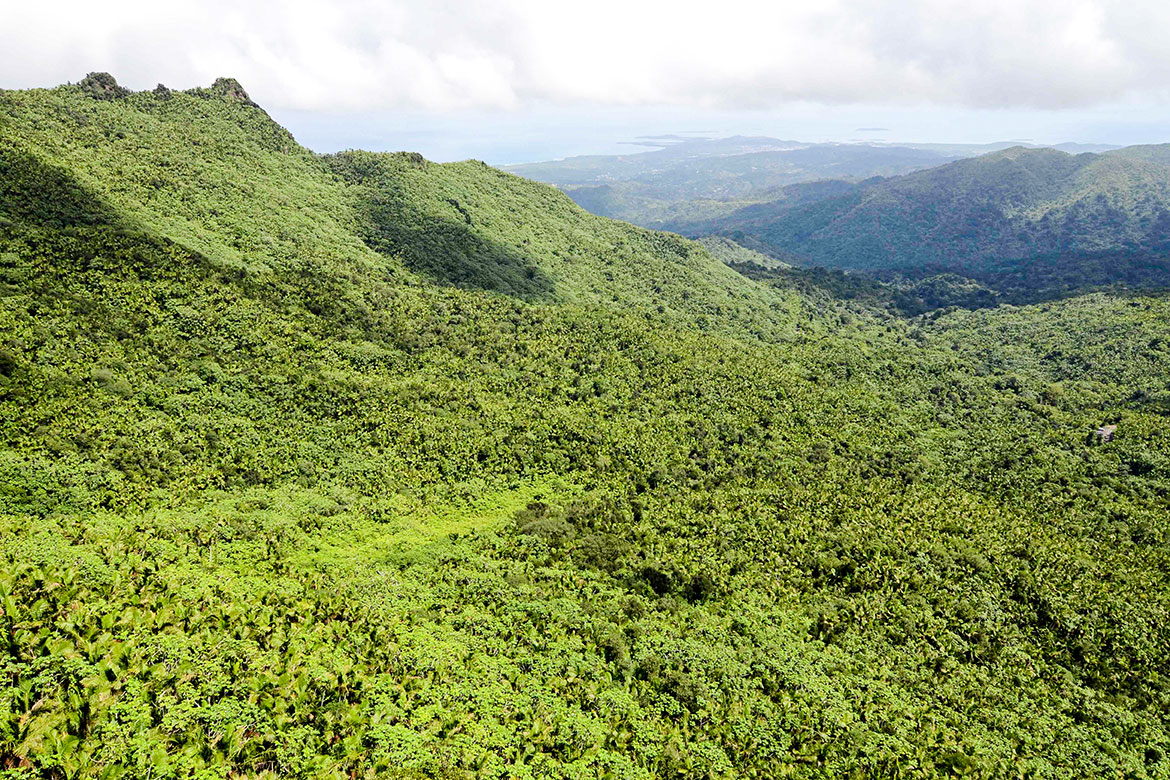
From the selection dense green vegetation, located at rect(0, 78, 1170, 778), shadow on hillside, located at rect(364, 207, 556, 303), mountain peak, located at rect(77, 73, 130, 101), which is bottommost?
dense green vegetation, located at rect(0, 78, 1170, 778)

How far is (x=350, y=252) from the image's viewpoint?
82.3 m

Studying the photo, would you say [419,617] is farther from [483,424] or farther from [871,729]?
[483,424]

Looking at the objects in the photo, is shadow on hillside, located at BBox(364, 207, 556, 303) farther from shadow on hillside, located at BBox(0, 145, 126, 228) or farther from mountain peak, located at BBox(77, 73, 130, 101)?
mountain peak, located at BBox(77, 73, 130, 101)

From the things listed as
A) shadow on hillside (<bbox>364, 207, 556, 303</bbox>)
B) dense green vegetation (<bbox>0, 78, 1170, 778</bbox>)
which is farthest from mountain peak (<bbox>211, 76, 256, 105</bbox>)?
shadow on hillside (<bbox>364, 207, 556, 303</bbox>)

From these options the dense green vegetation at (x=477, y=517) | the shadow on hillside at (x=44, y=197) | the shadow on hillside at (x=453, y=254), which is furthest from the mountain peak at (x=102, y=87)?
the shadow on hillside at (x=453, y=254)

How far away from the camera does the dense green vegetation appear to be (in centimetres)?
2148

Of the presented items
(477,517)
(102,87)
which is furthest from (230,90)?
(477,517)

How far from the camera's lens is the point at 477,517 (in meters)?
45.2

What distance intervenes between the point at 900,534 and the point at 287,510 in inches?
1971

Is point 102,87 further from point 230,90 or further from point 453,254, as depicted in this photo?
point 453,254

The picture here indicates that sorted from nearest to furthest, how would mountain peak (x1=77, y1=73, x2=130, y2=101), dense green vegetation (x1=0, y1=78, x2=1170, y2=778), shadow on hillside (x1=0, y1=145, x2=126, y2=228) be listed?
dense green vegetation (x1=0, y1=78, x2=1170, y2=778), shadow on hillside (x1=0, y1=145, x2=126, y2=228), mountain peak (x1=77, y1=73, x2=130, y2=101)

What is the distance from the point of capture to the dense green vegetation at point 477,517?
2148 centimetres

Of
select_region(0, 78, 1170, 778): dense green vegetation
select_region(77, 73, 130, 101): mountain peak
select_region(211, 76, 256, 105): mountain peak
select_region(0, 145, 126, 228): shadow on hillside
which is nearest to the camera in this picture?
→ select_region(0, 78, 1170, 778): dense green vegetation

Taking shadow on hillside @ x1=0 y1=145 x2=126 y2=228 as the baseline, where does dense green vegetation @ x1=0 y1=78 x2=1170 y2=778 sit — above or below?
below
